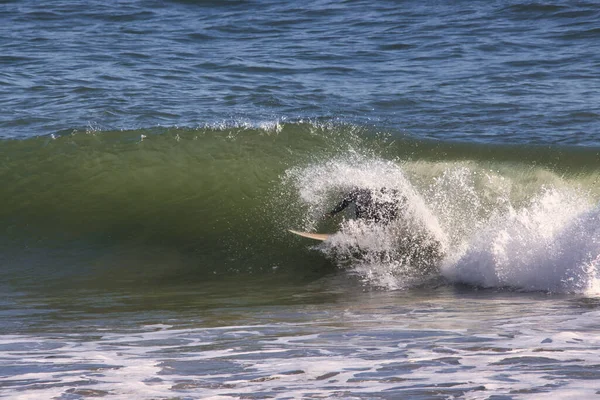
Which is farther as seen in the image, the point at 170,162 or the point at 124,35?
the point at 124,35

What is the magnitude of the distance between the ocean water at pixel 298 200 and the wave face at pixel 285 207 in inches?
1.3

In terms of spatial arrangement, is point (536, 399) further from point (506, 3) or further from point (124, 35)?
point (506, 3)

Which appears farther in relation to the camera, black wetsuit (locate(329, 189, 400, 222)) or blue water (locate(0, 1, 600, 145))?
blue water (locate(0, 1, 600, 145))

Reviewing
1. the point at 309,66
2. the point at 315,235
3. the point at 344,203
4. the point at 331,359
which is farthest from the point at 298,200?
the point at 309,66

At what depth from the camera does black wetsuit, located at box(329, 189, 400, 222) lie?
972cm

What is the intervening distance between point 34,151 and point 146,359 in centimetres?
758

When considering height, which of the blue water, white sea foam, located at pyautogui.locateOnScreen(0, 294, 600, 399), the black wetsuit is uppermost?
the blue water

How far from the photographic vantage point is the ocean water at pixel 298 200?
5449 mm

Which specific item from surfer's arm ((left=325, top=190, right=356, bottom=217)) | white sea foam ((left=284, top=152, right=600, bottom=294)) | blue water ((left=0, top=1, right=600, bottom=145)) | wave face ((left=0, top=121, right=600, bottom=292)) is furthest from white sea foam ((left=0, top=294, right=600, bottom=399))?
blue water ((left=0, top=1, right=600, bottom=145))

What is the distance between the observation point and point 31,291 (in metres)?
8.60

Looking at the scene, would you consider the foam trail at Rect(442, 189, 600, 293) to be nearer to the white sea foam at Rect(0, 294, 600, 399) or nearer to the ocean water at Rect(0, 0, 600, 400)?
the ocean water at Rect(0, 0, 600, 400)

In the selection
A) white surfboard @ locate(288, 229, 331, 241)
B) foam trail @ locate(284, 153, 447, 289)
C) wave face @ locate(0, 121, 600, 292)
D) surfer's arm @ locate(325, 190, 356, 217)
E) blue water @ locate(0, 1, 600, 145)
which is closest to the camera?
wave face @ locate(0, 121, 600, 292)

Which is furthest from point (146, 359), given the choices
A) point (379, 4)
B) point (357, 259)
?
point (379, 4)

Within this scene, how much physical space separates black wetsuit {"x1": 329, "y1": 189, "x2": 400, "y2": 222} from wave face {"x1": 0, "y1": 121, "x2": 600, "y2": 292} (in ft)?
0.46
